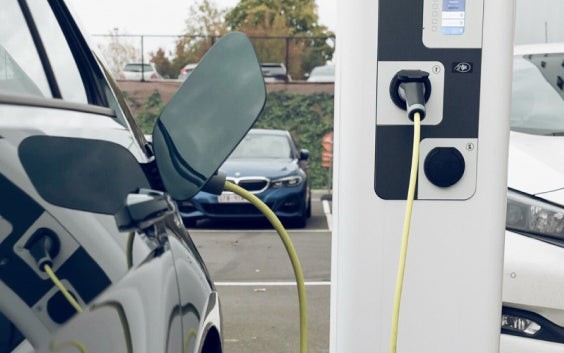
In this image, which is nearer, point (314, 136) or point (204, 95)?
point (204, 95)

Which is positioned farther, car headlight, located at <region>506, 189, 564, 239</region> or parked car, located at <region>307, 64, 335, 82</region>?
parked car, located at <region>307, 64, 335, 82</region>

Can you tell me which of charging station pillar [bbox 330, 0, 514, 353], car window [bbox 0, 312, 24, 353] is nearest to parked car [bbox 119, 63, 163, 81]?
charging station pillar [bbox 330, 0, 514, 353]

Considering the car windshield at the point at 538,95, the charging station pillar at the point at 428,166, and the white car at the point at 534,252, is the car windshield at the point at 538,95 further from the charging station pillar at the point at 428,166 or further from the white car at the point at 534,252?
the charging station pillar at the point at 428,166

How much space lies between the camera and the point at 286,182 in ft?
34.1

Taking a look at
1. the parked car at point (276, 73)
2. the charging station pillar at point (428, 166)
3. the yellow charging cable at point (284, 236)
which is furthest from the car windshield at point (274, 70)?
the charging station pillar at point (428, 166)

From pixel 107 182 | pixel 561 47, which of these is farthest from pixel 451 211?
pixel 561 47

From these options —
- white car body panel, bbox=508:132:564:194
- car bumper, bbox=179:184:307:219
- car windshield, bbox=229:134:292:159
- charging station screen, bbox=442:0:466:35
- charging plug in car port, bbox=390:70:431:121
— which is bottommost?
car bumper, bbox=179:184:307:219

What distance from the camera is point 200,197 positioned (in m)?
10.1

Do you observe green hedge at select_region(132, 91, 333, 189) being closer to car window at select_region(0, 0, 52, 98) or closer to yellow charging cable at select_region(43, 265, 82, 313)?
car window at select_region(0, 0, 52, 98)

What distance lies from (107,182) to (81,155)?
0.06 m

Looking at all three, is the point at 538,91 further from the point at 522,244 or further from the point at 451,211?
the point at 451,211

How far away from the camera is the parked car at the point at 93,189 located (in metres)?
0.98

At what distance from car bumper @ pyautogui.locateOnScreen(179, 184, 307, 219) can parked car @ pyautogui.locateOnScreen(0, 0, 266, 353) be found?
27.1ft

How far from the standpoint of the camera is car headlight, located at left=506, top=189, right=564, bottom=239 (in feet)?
9.95
